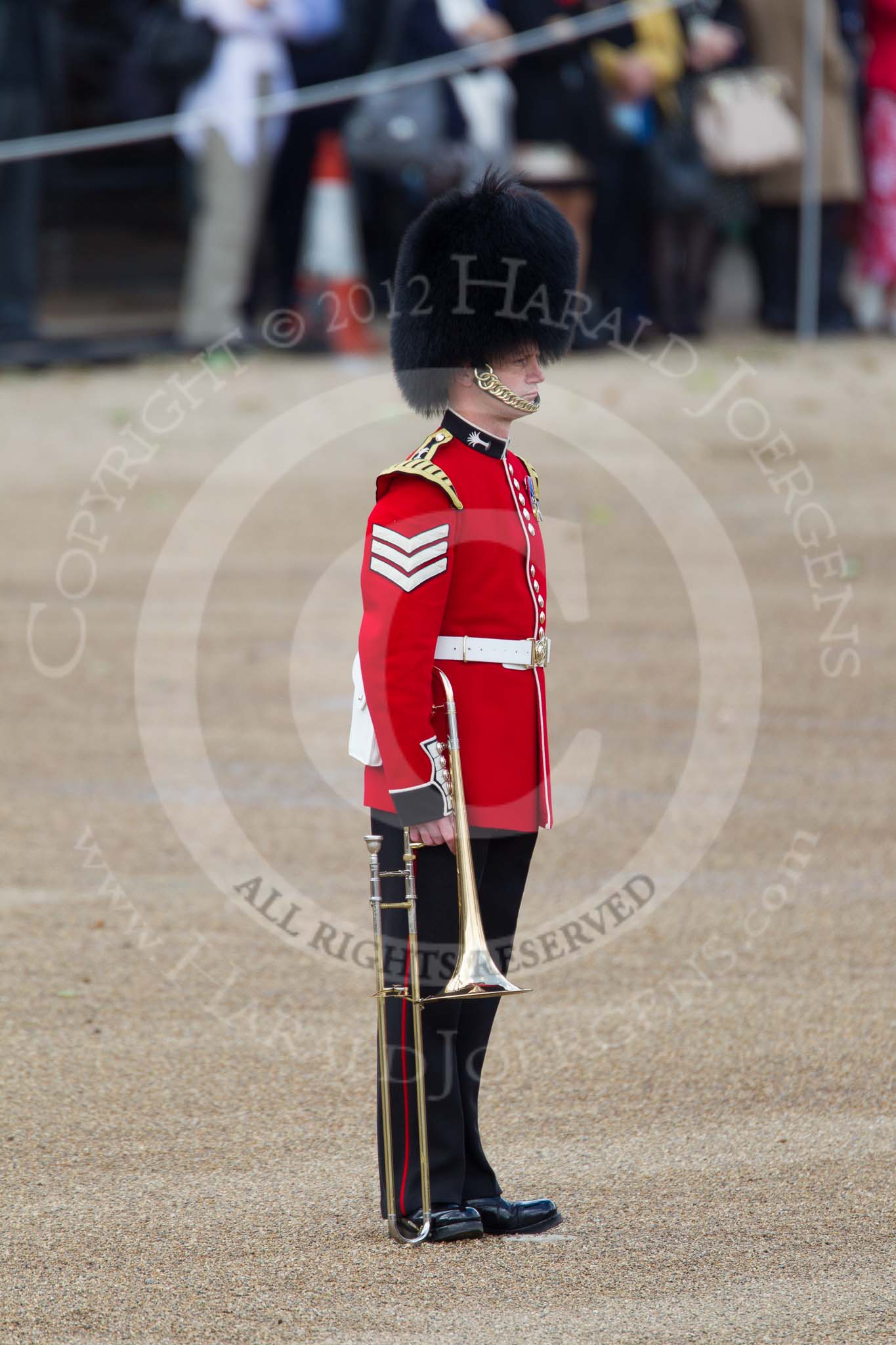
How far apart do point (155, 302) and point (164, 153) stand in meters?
1.42

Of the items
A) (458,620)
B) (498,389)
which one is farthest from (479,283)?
(458,620)

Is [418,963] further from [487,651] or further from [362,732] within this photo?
[487,651]

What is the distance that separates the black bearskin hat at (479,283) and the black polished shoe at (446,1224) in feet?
4.11

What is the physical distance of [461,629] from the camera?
2.86m

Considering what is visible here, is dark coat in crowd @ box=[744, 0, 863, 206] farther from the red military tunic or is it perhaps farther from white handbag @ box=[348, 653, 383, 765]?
white handbag @ box=[348, 653, 383, 765]

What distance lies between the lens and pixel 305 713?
5.89 metres

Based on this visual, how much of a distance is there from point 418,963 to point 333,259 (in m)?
7.35

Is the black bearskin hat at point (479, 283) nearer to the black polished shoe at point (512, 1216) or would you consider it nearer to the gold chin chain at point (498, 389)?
the gold chin chain at point (498, 389)

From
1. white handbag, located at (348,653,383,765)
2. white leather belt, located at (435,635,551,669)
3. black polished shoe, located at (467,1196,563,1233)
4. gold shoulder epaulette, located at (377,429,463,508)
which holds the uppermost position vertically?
gold shoulder epaulette, located at (377,429,463,508)

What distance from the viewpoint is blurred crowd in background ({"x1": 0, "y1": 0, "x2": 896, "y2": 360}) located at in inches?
366

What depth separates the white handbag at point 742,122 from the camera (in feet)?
31.7

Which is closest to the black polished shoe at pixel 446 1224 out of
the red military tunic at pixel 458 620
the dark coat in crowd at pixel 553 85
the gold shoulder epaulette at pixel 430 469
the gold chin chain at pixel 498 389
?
the red military tunic at pixel 458 620

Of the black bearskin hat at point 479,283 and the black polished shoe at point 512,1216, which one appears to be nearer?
the black bearskin hat at point 479,283

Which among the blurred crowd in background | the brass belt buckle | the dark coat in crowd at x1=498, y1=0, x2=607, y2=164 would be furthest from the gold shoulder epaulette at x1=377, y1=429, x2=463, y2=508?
the dark coat in crowd at x1=498, y1=0, x2=607, y2=164
